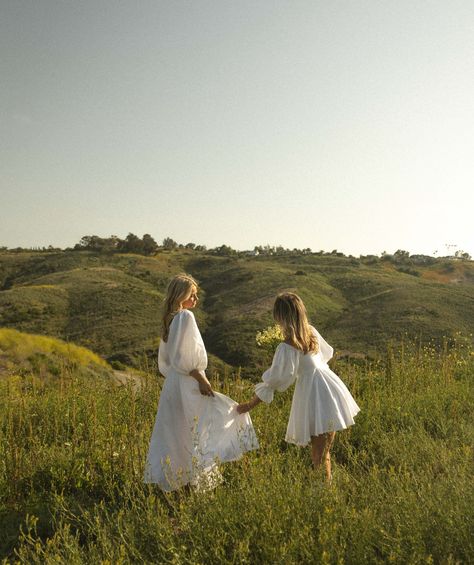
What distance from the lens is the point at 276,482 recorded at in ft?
12.3

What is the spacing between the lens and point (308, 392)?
4.76 metres

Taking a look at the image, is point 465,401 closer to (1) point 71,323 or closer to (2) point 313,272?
(1) point 71,323

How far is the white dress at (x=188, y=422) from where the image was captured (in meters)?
4.55

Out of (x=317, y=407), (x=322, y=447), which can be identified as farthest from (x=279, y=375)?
(x=322, y=447)

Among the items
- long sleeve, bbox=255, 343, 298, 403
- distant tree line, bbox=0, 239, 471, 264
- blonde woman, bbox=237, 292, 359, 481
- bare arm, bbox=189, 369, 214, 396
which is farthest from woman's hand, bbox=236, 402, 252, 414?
distant tree line, bbox=0, 239, 471, 264

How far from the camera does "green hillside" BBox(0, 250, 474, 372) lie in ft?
103

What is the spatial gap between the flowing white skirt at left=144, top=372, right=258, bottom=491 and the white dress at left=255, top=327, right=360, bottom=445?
1.14ft

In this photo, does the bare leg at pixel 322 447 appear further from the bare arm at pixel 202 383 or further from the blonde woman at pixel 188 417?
the bare arm at pixel 202 383

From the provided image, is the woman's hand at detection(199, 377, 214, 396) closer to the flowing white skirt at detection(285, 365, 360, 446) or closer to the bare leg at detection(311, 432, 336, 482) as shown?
the flowing white skirt at detection(285, 365, 360, 446)

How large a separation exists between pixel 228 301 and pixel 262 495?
40534 millimetres

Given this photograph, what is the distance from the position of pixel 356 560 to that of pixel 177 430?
6.91ft

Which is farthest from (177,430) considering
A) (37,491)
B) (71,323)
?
(71,323)

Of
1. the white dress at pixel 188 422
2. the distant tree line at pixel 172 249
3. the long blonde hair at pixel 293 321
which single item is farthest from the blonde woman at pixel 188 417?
the distant tree line at pixel 172 249

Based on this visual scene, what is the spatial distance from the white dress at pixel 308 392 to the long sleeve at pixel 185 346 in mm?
562
